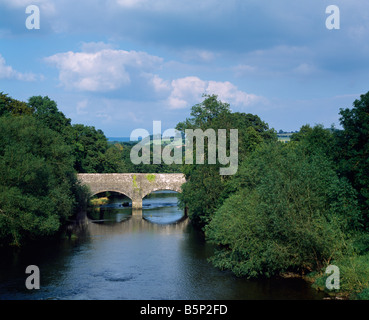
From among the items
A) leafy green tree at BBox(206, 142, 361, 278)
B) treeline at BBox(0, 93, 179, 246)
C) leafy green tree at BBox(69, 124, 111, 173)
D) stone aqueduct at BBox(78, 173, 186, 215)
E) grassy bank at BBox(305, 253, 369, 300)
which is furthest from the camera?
leafy green tree at BBox(69, 124, 111, 173)

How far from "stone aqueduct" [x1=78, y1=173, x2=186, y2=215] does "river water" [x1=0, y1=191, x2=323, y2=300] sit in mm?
16133

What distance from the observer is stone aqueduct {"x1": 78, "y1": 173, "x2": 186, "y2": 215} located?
208 feet

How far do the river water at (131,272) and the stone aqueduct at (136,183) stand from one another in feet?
52.9

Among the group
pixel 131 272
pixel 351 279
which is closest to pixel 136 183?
pixel 131 272

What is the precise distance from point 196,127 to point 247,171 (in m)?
15.7

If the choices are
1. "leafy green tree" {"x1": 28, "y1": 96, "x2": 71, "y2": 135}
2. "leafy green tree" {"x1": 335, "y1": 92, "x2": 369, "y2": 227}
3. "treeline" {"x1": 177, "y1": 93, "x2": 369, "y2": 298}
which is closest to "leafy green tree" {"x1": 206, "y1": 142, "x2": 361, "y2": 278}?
"treeline" {"x1": 177, "y1": 93, "x2": 369, "y2": 298}

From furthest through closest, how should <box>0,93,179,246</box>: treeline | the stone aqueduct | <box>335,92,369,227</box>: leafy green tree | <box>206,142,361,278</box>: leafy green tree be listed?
the stone aqueduct < <box>0,93,179,246</box>: treeline < <box>206,142,361,278</box>: leafy green tree < <box>335,92,369,227</box>: leafy green tree

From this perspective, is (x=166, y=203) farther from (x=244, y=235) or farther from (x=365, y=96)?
(x=365, y=96)

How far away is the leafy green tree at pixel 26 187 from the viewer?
34.0 metres

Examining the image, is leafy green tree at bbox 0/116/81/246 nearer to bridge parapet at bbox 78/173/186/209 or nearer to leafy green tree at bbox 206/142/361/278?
leafy green tree at bbox 206/142/361/278

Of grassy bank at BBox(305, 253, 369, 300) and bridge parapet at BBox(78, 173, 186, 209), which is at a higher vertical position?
bridge parapet at BBox(78, 173, 186, 209)

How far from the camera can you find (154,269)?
31719 millimetres

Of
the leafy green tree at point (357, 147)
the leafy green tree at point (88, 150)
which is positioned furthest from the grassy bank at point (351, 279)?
the leafy green tree at point (88, 150)
